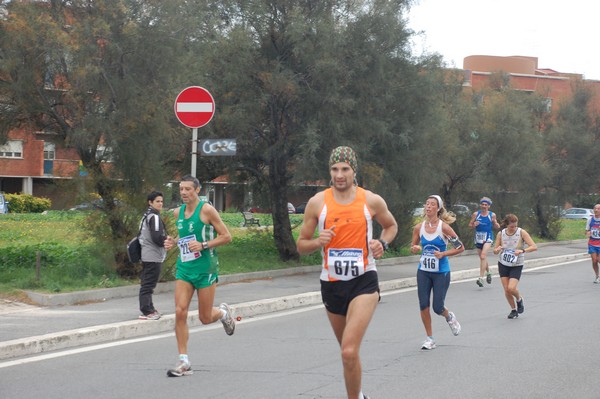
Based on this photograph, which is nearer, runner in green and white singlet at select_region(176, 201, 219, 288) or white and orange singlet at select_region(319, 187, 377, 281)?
white and orange singlet at select_region(319, 187, 377, 281)

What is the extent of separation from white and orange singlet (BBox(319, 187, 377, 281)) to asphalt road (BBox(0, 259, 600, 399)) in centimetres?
162

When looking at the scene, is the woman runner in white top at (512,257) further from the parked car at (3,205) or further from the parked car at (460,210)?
the parked car at (3,205)

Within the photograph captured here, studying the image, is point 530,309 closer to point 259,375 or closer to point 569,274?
point 259,375

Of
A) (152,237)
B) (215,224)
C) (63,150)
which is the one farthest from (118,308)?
(215,224)

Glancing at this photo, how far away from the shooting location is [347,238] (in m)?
6.37

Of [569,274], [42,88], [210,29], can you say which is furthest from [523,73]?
[42,88]

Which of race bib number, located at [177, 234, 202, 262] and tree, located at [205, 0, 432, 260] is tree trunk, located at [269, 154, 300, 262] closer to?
tree, located at [205, 0, 432, 260]

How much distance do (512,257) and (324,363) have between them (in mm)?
5350

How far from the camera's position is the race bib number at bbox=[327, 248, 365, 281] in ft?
20.8

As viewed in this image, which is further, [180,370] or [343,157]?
[180,370]

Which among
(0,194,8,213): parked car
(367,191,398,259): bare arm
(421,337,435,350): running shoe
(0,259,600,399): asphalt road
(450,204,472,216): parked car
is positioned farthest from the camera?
(0,194,8,213): parked car

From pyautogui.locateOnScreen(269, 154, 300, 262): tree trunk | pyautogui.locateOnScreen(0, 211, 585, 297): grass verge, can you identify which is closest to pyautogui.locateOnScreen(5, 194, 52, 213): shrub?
pyautogui.locateOnScreen(0, 211, 585, 297): grass verge

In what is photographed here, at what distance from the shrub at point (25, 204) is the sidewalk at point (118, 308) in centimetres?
3285

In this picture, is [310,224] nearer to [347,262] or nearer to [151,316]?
[347,262]
